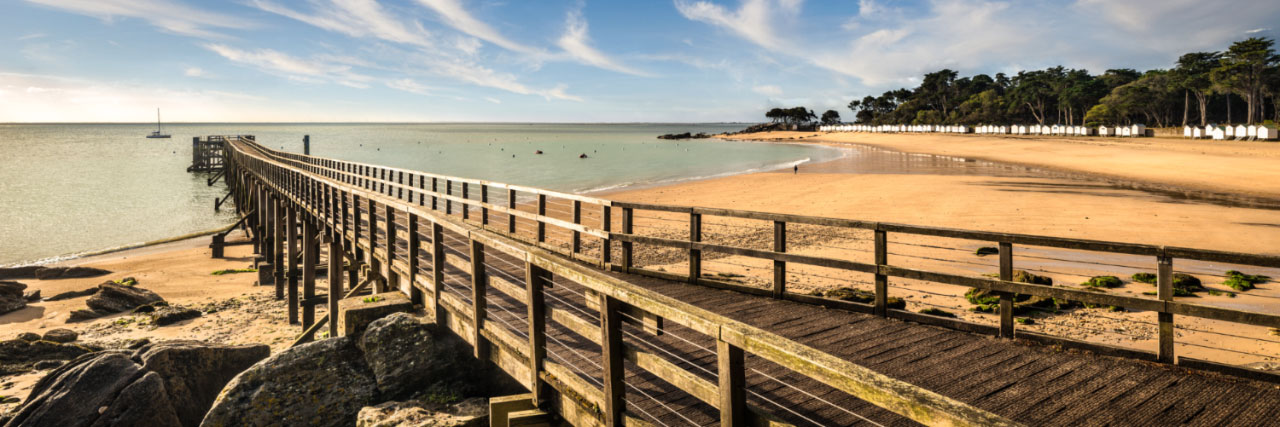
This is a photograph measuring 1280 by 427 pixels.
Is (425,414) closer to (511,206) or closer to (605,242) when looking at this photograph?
(605,242)

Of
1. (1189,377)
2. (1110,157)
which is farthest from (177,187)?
(1110,157)

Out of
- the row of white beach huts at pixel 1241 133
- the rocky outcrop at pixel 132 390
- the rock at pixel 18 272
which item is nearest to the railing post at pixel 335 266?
the rocky outcrop at pixel 132 390

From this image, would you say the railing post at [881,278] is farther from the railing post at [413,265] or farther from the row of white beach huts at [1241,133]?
the row of white beach huts at [1241,133]

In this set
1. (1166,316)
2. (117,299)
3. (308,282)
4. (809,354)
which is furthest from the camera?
(117,299)

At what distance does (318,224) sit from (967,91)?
504 feet

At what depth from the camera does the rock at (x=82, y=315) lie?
15.3m

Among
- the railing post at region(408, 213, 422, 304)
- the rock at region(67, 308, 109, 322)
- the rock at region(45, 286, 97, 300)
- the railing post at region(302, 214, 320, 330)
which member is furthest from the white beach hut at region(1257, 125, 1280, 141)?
the rock at region(45, 286, 97, 300)

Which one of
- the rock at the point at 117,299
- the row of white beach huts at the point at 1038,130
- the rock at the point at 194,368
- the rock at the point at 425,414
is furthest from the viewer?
the row of white beach huts at the point at 1038,130

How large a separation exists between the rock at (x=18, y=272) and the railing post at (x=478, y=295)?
21722 millimetres

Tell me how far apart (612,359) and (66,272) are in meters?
23.7

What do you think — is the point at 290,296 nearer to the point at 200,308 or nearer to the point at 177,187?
the point at 200,308

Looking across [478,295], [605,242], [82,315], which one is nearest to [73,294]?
[82,315]

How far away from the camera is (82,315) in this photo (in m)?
15.4

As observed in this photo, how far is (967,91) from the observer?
144 metres
